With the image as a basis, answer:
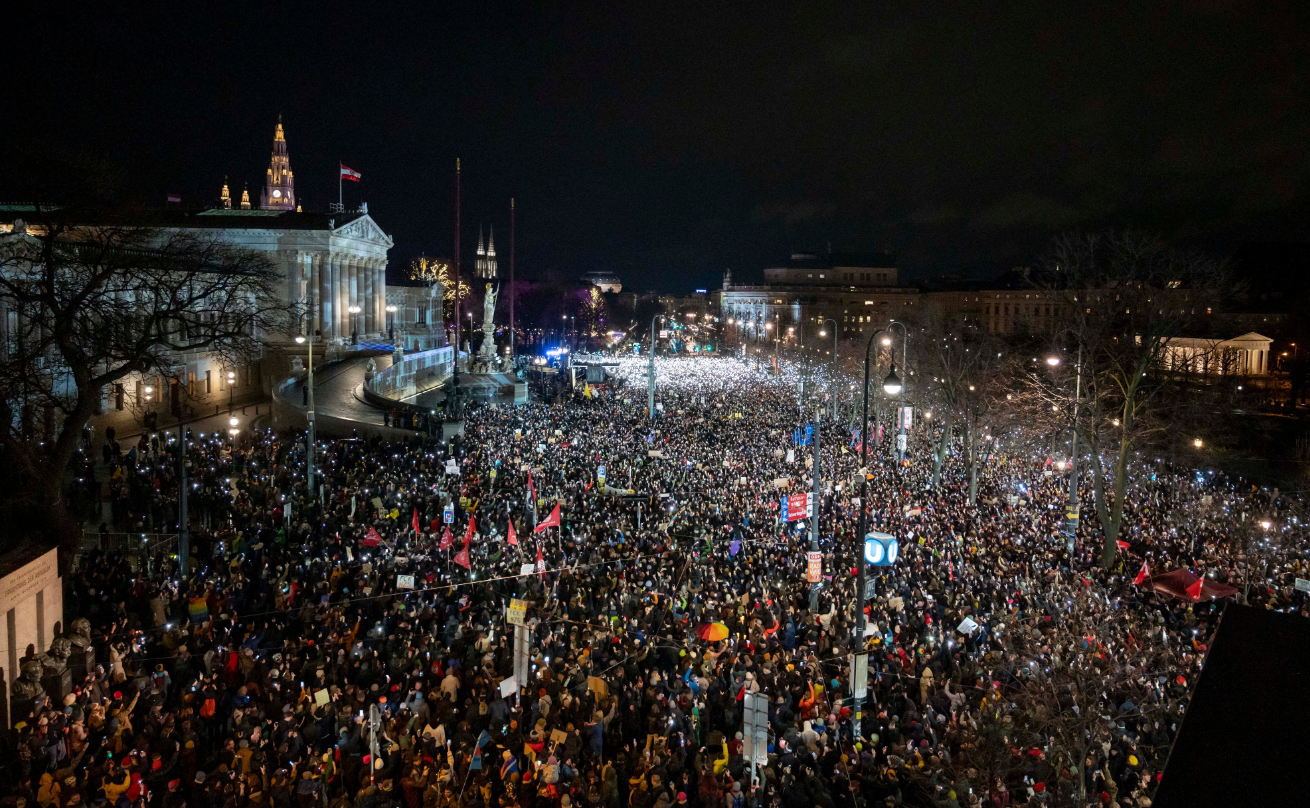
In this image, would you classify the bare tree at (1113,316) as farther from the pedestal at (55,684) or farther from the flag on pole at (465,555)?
the pedestal at (55,684)

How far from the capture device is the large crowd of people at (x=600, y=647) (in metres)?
8.89

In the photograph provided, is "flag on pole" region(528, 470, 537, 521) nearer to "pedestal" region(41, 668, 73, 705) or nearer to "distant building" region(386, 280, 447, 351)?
"pedestal" region(41, 668, 73, 705)

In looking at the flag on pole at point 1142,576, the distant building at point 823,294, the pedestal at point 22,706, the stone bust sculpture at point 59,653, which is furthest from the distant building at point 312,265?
the distant building at point 823,294

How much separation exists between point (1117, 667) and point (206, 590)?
13925mm

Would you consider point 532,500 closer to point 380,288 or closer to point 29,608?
point 29,608

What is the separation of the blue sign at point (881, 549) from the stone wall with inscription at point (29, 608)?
11943 millimetres

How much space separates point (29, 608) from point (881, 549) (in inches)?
488

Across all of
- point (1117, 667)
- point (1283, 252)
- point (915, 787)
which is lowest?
point (915, 787)

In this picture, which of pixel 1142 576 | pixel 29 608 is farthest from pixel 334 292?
pixel 1142 576

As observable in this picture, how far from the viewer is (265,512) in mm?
18719

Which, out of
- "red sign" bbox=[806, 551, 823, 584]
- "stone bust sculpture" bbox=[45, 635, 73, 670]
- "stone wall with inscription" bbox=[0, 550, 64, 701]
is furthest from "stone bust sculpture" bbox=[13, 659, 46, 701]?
"red sign" bbox=[806, 551, 823, 584]

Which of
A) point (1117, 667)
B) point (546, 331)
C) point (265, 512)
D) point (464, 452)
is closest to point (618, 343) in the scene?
point (546, 331)

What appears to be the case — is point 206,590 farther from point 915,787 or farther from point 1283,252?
point 1283,252

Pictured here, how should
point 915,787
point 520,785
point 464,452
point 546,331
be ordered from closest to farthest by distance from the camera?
1. point 520,785
2. point 915,787
3. point 464,452
4. point 546,331
